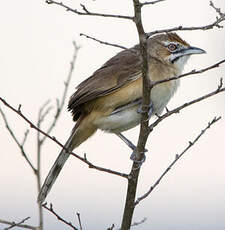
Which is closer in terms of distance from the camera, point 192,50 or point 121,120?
point 121,120

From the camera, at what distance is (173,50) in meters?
6.16

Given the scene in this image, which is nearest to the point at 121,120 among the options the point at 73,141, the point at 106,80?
the point at 106,80

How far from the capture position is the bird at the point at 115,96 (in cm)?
543

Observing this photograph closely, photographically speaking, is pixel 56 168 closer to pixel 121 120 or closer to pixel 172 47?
pixel 121 120

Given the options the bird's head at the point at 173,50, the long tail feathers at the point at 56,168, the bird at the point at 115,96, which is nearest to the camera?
the bird at the point at 115,96

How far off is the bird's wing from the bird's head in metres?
0.42

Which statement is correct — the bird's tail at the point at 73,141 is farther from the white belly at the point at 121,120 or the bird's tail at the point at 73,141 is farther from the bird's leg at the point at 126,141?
the bird's leg at the point at 126,141

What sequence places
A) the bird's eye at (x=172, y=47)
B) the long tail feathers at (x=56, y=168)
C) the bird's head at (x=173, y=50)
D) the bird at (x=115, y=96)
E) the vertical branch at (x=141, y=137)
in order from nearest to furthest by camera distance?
the vertical branch at (x=141, y=137)
the bird at (x=115, y=96)
the long tail feathers at (x=56, y=168)
the bird's head at (x=173, y=50)
the bird's eye at (x=172, y=47)

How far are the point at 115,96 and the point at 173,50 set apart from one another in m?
1.20

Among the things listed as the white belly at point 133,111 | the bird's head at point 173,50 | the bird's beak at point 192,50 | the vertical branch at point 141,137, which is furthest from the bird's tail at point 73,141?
the bird's beak at point 192,50

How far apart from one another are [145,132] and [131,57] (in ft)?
6.11

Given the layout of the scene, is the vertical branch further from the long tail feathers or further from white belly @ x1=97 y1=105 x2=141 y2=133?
the long tail feathers

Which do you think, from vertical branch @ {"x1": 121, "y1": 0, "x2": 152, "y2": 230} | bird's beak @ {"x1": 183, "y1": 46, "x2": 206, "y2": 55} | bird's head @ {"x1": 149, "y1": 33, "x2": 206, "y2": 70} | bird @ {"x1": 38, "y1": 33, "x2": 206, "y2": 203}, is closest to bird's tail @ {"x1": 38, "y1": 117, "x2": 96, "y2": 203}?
bird @ {"x1": 38, "y1": 33, "x2": 206, "y2": 203}

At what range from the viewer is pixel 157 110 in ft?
18.5
